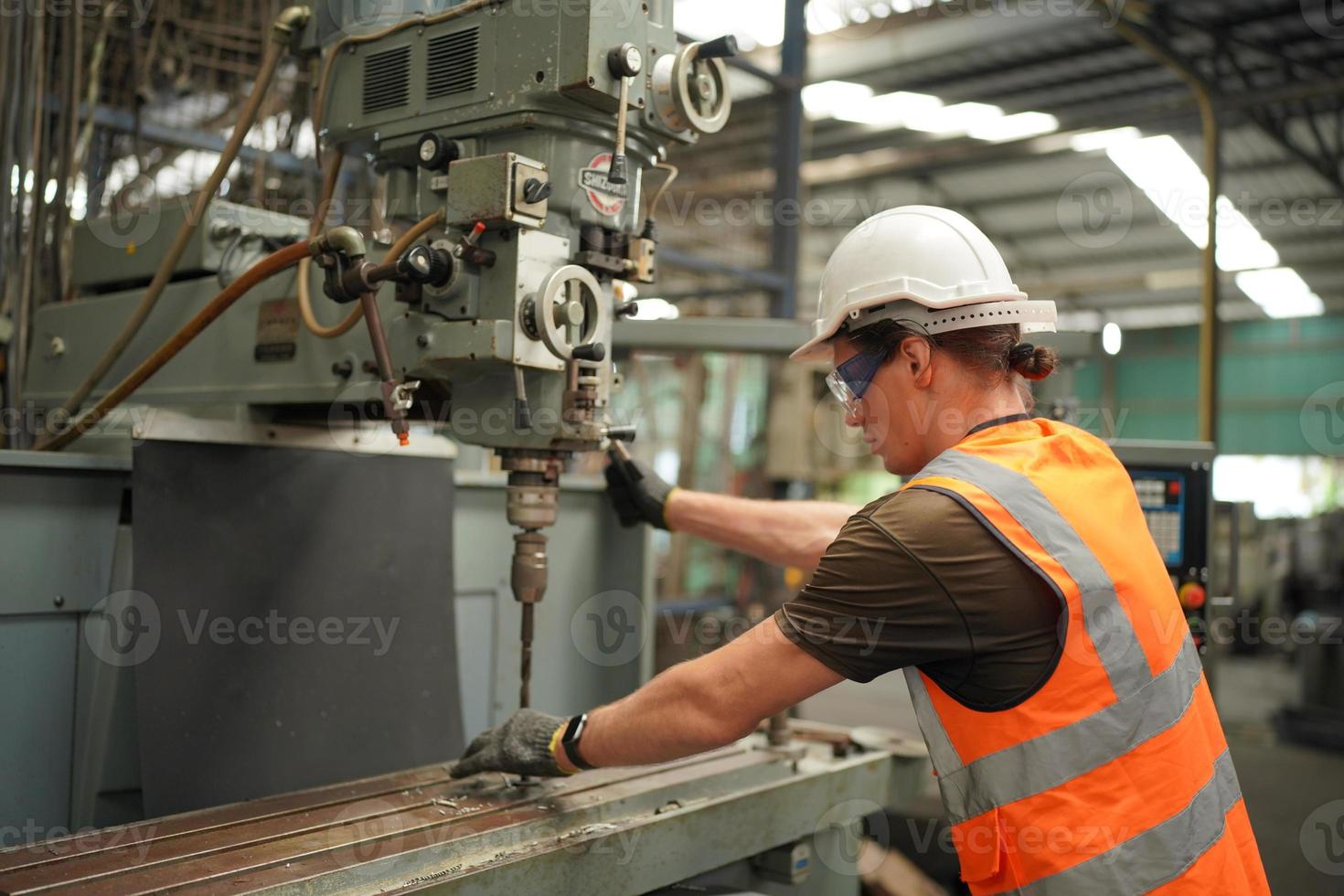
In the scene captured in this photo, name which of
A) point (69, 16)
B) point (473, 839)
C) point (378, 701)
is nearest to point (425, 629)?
point (378, 701)

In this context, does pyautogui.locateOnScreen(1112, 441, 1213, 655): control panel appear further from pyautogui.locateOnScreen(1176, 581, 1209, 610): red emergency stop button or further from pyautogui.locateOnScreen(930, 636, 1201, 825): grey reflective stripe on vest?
pyautogui.locateOnScreen(930, 636, 1201, 825): grey reflective stripe on vest

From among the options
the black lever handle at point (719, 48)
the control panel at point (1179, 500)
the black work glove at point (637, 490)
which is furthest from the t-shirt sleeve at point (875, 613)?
the control panel at point (1179, 500)

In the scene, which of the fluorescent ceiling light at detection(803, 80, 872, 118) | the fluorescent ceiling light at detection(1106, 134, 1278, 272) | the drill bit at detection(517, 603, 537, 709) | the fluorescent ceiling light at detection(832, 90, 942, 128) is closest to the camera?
the drill bit at detection(517, 603, 537, 709)

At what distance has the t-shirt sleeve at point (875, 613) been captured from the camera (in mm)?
1020

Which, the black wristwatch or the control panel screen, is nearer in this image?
the black wristwatch

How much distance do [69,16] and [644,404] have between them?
377 cm

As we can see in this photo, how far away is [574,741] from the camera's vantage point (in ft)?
4.00

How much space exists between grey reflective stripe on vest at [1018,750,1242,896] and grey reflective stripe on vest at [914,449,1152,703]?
5.3 inches

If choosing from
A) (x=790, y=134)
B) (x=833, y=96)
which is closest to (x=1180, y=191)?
(x=833, y=96)

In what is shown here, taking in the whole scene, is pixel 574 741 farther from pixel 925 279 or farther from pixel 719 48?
pixel 719 48

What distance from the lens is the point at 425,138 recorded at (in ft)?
4.32

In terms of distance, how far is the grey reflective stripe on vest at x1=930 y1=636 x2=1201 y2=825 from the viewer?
1003 mm

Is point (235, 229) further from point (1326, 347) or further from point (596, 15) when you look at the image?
point (1326, 347)

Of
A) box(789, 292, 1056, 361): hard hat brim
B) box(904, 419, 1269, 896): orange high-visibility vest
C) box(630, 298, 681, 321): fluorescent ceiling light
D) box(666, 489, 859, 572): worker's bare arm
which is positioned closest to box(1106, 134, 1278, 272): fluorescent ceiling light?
box(630, 298, 681, 321): fluorescent ceiling light
